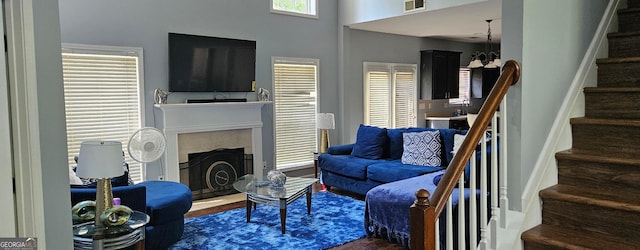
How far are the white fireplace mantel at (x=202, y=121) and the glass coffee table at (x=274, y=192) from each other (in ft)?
3.68

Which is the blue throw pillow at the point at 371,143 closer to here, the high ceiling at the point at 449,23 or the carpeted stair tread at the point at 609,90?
the high ceiling at the point at 449,23

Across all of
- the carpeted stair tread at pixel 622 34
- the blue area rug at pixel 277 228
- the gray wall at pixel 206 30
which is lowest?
the blue area rug at pixel 277 228

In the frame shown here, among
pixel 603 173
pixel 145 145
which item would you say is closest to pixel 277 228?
pixel 145 145

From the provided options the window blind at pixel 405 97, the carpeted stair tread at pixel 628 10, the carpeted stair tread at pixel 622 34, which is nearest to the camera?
the carpeted stair tread at pixel 622 34

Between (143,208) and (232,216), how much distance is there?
5.32 ft

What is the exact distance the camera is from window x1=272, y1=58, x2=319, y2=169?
669 cm

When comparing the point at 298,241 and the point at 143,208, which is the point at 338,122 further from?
the point at 143,208

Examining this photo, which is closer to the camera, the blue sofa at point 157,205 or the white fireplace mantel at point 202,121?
the blue sofa at point 157,205

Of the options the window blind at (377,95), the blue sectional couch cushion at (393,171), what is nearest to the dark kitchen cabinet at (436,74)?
the window blind at (377,95)

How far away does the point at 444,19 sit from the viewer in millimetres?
6457

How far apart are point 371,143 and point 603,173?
12.1 feet

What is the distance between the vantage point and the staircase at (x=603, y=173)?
225 centimetres

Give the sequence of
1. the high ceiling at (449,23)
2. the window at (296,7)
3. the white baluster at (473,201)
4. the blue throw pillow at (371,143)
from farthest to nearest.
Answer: the window at (296,7) < the blue throw pillow at (371,143) < the high ceiling at (449,23) < the white baluster at (473,201)

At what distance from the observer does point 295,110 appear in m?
6.90
